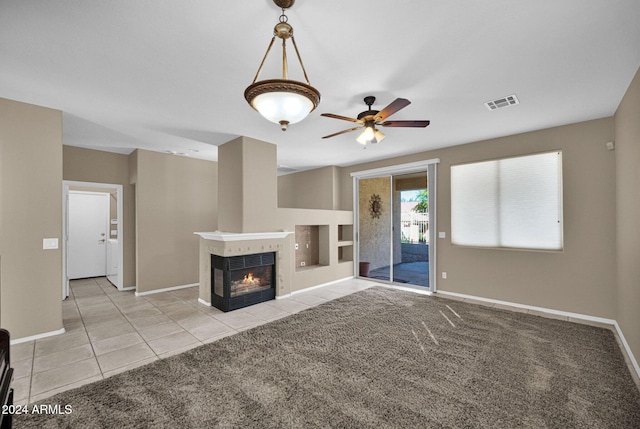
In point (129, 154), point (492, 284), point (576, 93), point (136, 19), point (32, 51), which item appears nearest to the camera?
point (136, 19)

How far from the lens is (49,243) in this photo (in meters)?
3.31

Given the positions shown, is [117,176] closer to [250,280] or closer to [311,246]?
[250,280]

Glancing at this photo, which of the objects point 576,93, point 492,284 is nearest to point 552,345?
Answer: point 492,284

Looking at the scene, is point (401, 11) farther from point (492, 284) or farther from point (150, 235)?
point (150, 235)

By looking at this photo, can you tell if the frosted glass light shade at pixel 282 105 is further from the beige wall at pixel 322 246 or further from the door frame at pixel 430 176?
the door frame at pixel 430 176

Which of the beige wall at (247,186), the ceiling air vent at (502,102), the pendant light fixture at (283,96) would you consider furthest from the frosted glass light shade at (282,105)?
the beige wall at (247,186)

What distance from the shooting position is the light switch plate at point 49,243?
3.29m

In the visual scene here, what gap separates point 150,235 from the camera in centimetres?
520

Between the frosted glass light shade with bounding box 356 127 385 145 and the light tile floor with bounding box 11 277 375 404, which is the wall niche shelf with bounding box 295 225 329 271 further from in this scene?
the frosted glass light shade with bounding box 356 127 385 145

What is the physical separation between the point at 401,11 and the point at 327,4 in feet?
1.57

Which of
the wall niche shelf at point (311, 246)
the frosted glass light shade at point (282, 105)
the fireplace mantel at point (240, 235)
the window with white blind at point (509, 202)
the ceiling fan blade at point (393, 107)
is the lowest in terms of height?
the wall niche shelf at point (311, 246)

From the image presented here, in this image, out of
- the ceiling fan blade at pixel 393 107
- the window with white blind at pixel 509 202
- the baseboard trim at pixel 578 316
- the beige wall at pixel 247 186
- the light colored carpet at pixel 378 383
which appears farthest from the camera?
the beige wall at pixel 247 186

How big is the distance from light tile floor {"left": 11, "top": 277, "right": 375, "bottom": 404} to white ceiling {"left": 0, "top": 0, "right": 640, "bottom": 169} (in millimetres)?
2690

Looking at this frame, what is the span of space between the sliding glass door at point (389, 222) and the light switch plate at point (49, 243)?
17.0 feet
